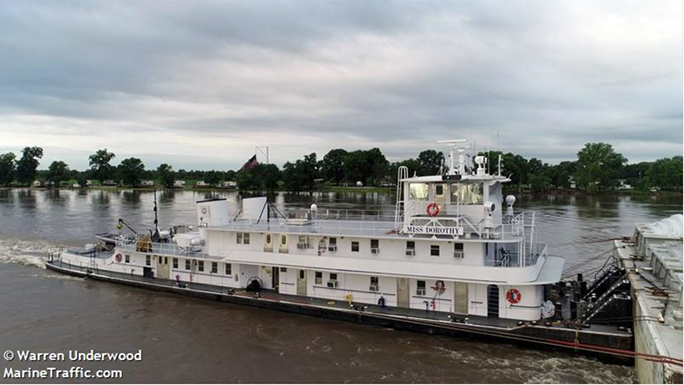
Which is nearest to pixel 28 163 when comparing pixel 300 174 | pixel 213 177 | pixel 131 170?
pixel 131 170

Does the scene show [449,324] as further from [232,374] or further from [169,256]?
[169,256]

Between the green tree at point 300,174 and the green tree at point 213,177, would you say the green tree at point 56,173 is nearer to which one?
the green tree at point 213,177

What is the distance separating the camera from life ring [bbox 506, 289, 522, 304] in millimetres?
17312

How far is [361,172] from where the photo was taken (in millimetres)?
132375

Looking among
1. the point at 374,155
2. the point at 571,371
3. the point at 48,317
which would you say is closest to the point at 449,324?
the point at 571,371

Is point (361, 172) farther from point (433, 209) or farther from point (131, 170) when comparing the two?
point (433, 209)

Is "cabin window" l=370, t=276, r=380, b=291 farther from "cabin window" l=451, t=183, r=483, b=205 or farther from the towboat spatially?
"cabin window" l=451, t=183, r=483, b=205

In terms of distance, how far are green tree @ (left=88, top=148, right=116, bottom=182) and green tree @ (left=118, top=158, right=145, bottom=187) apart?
37.8 ft

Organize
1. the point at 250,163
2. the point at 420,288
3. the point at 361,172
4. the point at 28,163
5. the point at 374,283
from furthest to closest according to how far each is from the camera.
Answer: the point at 28,163 → the point at 361,172 → the point at 250,163 → the point at 374,283 → the point at 420,288

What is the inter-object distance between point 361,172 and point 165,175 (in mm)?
62206

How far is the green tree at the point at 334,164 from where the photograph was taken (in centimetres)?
14175

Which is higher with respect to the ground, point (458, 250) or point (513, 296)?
point (458, 250)

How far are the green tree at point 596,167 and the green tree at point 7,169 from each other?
179 metres

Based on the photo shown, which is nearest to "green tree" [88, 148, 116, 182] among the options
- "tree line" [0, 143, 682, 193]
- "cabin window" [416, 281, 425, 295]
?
"tree line" [0, 143, 682, 193]
